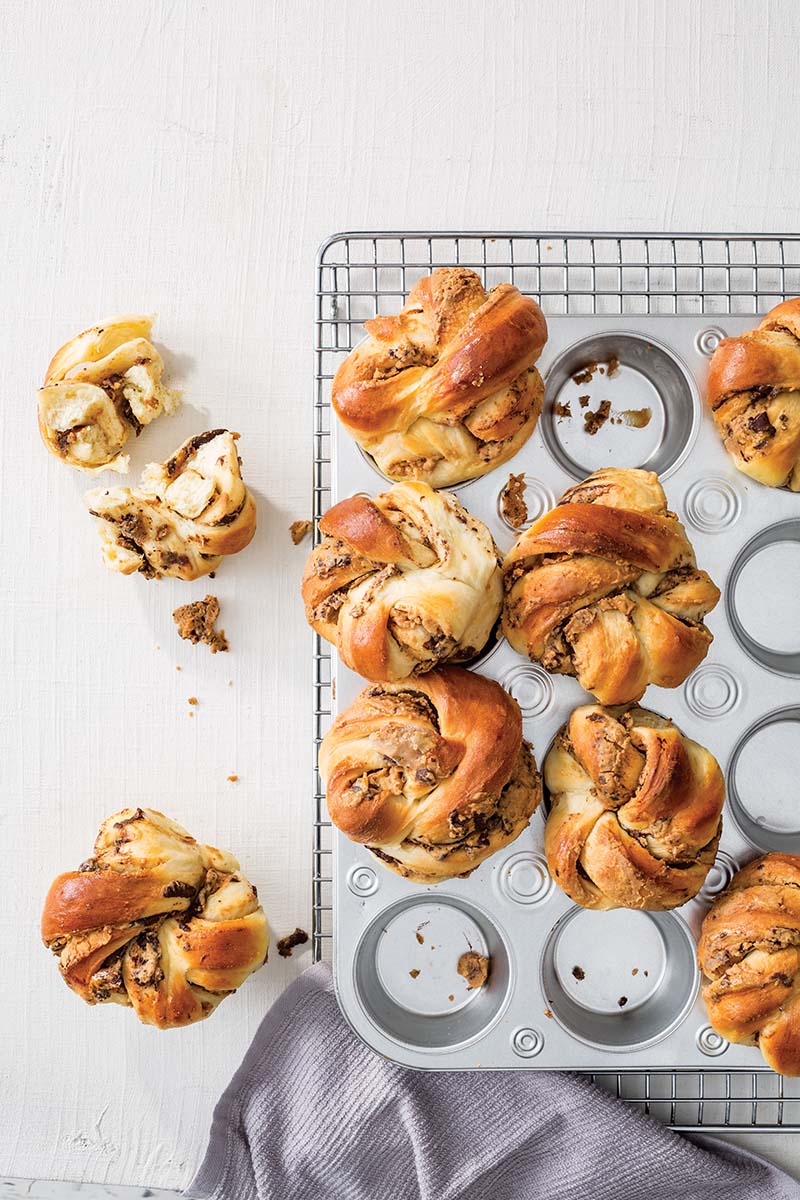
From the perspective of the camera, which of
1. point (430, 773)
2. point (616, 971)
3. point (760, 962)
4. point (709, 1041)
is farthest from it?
point (616, 971)

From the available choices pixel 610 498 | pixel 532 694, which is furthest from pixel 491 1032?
pixel 610 498

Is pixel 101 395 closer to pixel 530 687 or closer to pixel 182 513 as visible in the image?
pixel 182 513

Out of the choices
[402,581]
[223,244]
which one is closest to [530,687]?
[402,581]

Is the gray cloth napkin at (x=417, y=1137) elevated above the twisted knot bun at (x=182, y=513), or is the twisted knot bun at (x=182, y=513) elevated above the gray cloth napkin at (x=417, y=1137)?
the twisted knot bun at (x=182, y=513)

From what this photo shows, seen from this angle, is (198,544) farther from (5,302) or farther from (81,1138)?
(81,1138)

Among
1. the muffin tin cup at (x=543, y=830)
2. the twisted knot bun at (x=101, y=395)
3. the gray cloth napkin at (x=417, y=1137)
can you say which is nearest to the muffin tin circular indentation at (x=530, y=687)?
the muffin tin cup at (x=543, y=830)

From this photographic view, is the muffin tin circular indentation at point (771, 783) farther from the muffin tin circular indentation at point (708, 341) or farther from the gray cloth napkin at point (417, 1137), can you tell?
the muffin tin circular indentation at point (708, 341)

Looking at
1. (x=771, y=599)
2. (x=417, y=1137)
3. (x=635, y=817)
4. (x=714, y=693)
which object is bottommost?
(x=417, y=1137)
